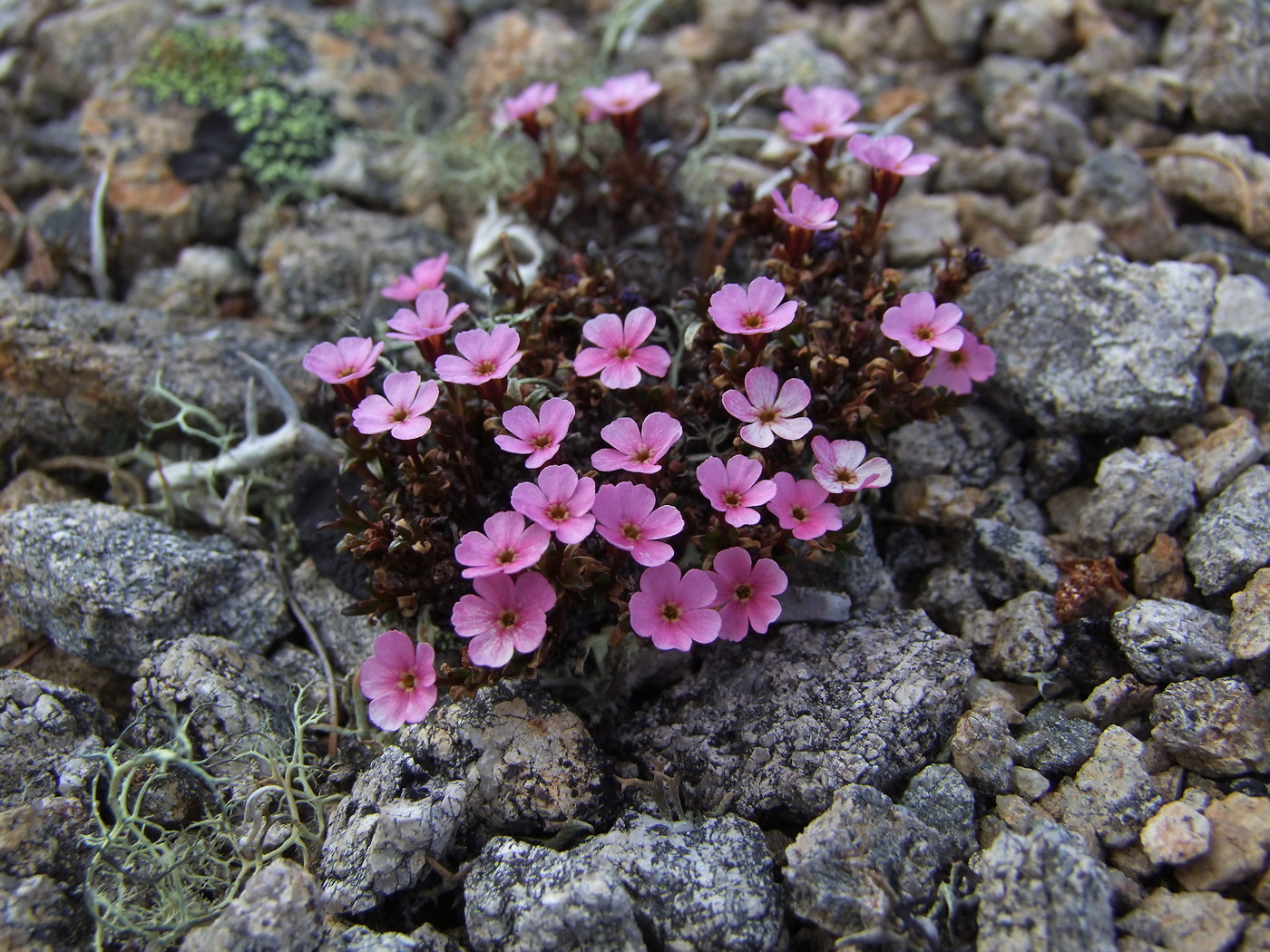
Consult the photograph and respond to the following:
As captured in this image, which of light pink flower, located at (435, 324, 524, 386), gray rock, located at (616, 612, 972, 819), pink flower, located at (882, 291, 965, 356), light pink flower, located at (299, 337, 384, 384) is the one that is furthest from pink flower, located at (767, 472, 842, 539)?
light pink flower, located at (299, 337, 384, 384)

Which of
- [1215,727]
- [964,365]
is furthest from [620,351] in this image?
[1215,727]

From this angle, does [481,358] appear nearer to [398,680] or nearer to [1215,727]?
[398,680]

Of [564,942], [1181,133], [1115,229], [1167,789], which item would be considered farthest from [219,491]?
[1181,133]

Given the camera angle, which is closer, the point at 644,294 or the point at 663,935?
the point at 663,935

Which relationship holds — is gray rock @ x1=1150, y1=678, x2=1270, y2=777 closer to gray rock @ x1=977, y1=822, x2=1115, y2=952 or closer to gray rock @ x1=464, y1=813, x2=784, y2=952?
gray rock @ x1=977, y1=822, x2=1115, y2=952

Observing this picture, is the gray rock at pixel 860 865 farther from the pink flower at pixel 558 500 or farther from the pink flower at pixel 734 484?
the pink flower at pixel 558 500

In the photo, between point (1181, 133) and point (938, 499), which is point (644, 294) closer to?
point (938, 499)

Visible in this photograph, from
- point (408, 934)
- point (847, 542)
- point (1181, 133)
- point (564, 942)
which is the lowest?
point (408, 934)
